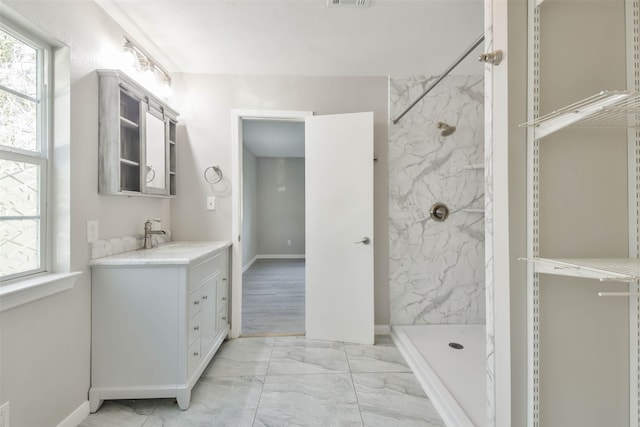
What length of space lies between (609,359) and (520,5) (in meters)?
1.37

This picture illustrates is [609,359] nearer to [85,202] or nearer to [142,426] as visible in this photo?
[142,426]

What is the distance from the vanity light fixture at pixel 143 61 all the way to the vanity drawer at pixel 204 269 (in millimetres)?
1482

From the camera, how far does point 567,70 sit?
102 centimetres

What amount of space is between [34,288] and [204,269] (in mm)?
826

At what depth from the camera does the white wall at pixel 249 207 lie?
5.40 metres

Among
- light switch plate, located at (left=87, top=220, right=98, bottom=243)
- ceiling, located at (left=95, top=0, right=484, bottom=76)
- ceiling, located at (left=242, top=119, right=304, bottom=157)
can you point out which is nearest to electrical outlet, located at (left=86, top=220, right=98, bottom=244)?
light switch plate, located at (left=87, top=220, right=98, bottom=243)

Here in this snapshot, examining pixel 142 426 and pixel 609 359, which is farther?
pixel 142 426

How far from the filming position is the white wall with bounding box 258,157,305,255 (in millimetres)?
6711

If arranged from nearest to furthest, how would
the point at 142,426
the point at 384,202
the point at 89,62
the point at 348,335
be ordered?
the point at 142,426 → the point at 89,62 → the point at 348,335 → the point at 384,202

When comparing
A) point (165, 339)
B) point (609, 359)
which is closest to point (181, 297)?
point (165, 339)

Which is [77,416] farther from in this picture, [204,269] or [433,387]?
[433,387]

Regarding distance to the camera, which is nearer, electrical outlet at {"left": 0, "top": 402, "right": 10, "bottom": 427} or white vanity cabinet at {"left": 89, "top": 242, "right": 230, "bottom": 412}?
electrical outlet at {"left": 0, "top": 402, "right": 10, "bottom": 427}

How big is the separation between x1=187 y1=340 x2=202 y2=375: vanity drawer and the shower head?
2.66 meters

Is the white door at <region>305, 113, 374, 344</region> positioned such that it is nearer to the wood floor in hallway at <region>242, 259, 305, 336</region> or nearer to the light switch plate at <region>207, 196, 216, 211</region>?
the wood floor in hallway at <region>242, 259, 305, 336</region>
